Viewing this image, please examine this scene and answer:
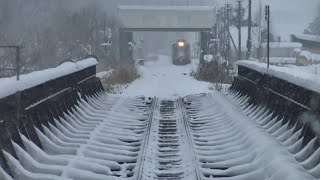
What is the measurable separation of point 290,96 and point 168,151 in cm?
253

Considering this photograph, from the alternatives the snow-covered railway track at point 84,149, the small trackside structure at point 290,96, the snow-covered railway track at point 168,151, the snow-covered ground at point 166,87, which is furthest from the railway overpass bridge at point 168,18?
the snow-covered railway track at point 84,149

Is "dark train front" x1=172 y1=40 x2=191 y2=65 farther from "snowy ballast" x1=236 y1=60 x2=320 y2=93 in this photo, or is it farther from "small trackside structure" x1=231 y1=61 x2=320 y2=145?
"snowy ballast" x1=236 y1=60 x2=320 y2=93

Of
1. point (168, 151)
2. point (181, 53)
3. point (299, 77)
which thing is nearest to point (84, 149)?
point (168, 151)

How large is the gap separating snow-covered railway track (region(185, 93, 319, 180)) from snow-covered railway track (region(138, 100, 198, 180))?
0.20 m

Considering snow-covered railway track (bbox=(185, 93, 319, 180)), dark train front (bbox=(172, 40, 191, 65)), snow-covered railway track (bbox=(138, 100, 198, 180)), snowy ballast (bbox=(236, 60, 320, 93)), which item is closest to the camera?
snow-covered railway track (bbox=(185, 93, 319, 180))

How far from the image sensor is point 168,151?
29.7ft

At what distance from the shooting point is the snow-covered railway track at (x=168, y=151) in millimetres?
7430

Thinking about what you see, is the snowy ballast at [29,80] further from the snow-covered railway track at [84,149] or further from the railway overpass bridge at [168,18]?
the railway overpass bridge at [168,18]

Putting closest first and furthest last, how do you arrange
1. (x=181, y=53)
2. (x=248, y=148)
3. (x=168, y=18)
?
(x=248, y=148)
(x=168, y=18)
(x=181, y=53)

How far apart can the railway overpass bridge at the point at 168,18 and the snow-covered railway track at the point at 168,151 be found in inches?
2238

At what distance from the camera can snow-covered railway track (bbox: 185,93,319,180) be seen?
6969 millimetres

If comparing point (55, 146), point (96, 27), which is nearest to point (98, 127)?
point (55, 146)

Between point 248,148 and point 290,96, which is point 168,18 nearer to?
point 290,96

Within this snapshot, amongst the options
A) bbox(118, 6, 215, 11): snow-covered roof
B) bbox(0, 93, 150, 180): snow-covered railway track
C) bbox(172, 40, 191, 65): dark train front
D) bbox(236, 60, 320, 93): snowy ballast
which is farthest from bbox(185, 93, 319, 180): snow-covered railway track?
bbox(172, 40, 191, 65): dark train front
